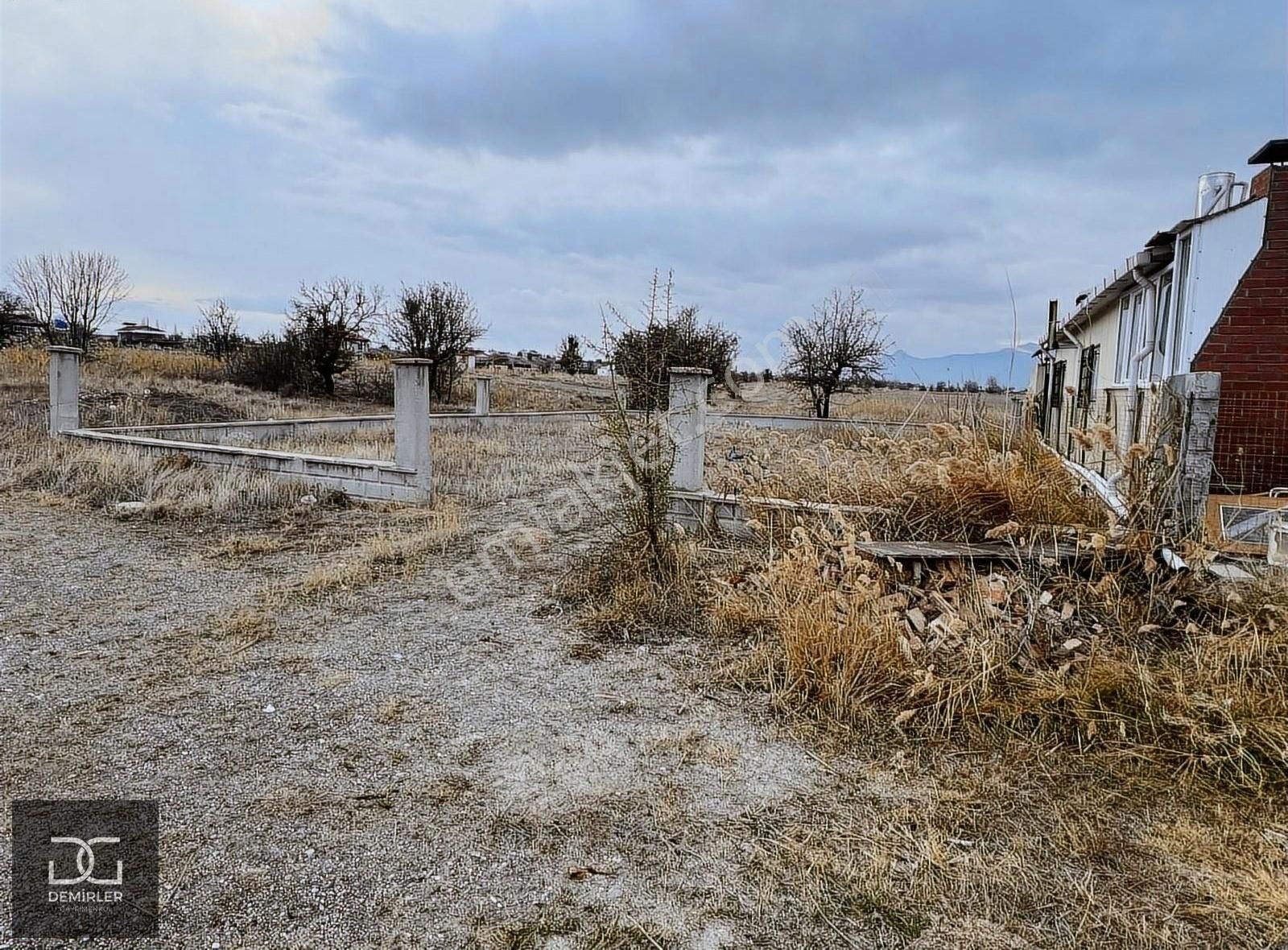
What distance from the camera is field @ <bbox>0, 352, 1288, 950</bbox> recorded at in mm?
1930

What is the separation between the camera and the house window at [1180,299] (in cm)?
720

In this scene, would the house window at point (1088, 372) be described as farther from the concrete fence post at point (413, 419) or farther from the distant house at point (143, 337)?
the distant house at point (143, 337)

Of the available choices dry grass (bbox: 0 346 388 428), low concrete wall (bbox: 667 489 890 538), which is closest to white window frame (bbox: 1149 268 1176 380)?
low concrete wall (bbox: 667 489 890 538)

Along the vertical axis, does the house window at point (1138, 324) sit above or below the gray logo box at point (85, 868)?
above

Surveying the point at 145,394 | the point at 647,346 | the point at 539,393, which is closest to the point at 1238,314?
the point at 647,346

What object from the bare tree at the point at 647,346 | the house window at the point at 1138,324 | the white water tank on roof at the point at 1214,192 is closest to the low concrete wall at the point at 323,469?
the bare tree at the point at 647,346

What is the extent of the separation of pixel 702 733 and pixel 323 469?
6.24 m

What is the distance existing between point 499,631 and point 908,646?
2.12 metres

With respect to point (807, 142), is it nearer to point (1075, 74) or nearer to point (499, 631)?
point (1075, 74)

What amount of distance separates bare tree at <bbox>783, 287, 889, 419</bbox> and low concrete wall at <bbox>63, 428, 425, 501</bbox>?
1247 centimetres

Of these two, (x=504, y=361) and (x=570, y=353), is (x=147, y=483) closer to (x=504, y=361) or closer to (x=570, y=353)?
(x=570, y=353)

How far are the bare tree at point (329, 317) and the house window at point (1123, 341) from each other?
51.7 ft

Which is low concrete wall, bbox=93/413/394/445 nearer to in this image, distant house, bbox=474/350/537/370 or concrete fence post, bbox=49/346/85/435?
concrete fence post, bbox=49/346/85/435

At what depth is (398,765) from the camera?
2.64m
